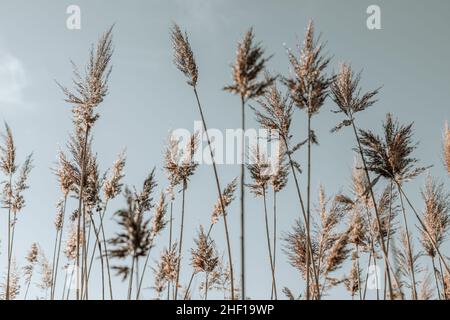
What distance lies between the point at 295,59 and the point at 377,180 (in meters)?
2.08

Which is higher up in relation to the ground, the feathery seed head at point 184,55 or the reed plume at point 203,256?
the feathery seed head at point 184,55

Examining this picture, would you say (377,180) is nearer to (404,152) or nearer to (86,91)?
(404,152)

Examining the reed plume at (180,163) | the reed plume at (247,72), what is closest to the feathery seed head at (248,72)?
the reed plume at (247,72)

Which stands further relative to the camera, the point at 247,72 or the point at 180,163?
the point at 180,163

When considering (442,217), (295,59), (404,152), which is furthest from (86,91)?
(442,217)

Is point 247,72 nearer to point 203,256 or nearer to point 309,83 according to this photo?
point 309,83

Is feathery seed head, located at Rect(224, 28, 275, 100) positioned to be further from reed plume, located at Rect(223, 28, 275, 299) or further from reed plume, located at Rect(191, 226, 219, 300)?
reed plume, located at Rect(191, 226, 219, 300)

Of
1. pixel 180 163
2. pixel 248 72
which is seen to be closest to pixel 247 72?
pixel 248 72

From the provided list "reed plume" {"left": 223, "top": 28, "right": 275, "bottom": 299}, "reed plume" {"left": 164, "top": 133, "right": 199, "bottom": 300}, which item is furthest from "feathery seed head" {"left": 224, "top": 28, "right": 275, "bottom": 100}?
"reed plume" {"left": 164, "top": 133, "right": 199, "bottom": 300}

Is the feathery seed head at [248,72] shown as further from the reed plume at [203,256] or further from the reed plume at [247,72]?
the reed plume at [203,256]

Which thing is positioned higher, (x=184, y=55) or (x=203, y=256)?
(x=184, y=55)

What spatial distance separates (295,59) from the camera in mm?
5457

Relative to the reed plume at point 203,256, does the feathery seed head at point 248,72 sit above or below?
above

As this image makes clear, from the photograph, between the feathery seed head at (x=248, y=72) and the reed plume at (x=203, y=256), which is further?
the reed plume at (x=203, y=256)
